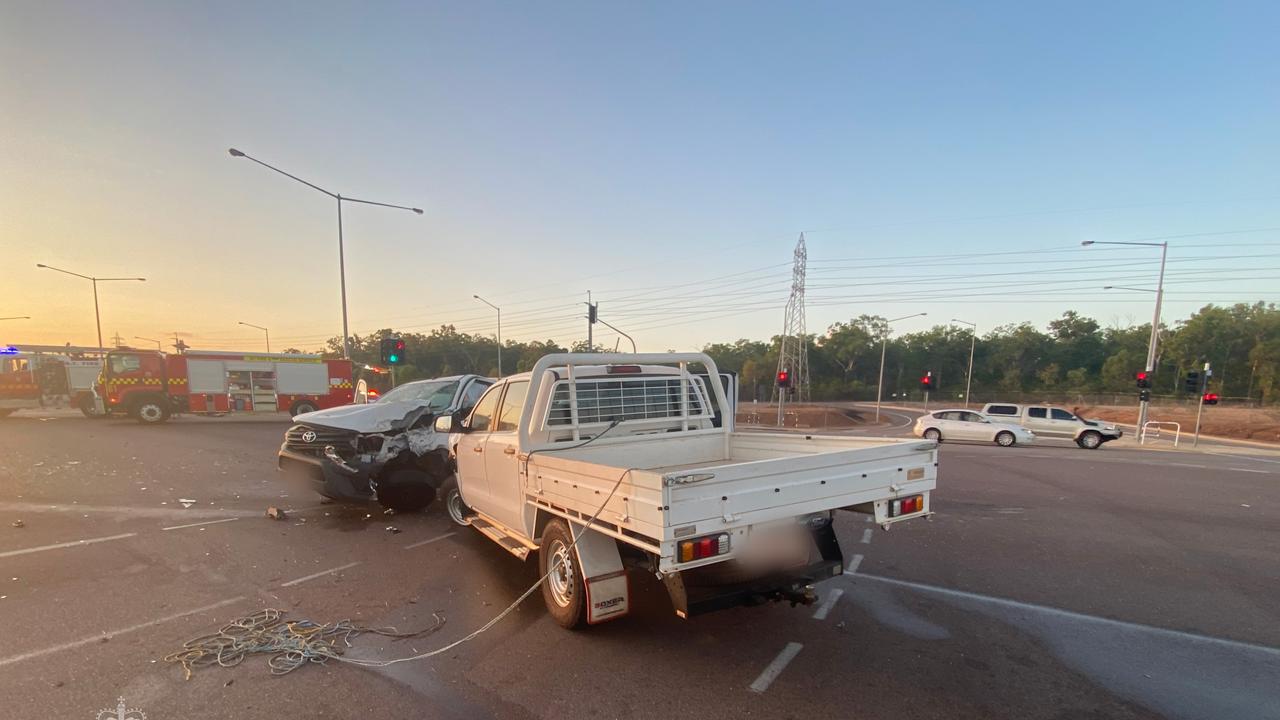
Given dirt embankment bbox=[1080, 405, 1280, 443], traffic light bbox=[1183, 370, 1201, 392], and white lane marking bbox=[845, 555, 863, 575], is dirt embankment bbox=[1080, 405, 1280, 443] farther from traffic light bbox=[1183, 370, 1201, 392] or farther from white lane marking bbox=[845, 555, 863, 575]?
white lane marking bbox=[845, 555, 863, 575]

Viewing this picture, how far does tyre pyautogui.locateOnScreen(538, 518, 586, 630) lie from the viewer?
3.96 meters

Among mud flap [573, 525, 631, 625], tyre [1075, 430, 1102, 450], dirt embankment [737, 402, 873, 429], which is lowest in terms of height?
dirt embankment [737, 402, 873, 429]

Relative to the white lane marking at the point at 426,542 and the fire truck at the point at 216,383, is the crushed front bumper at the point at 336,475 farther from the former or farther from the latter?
the fire truck at the point at 216,383

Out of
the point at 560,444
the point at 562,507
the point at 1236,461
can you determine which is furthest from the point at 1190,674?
the point at 1236,461

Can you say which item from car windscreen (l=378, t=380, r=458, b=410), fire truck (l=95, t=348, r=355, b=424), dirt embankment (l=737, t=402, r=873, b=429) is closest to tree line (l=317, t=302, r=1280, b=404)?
dirt embankment (l=737, t=402, r=873, b=429)

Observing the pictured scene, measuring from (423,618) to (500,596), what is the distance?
688 mm

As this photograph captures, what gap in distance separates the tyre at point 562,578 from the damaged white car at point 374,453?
3300 millimetres

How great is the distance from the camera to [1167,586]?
5.11 meters

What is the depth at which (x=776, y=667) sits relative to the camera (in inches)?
141

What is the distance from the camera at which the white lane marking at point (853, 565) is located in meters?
5.47

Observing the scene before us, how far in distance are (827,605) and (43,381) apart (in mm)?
36723

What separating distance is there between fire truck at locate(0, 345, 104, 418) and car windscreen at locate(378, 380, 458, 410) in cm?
2393

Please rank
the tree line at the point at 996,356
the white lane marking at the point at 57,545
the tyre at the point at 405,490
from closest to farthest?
1. the white lane marking at the point at 57,545
2. the tyre at the point at 405,490
3. the tree line at the point at 996,356

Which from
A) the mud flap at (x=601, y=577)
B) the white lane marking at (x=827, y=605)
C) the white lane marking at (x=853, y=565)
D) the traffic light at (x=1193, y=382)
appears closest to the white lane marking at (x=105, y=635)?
the mud flap at (x=601, y=577)
